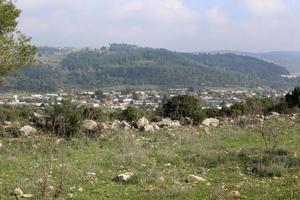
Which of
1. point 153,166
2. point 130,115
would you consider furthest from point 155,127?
point 153,166

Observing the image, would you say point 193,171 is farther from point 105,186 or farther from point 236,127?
point 236,127

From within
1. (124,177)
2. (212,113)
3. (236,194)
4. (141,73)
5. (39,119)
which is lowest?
(141,73)

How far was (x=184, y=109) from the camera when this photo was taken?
848 inches

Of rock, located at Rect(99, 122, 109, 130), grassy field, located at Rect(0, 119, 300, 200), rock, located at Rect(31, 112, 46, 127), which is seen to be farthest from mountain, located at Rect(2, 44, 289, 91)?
grassy field, located at Rect(0, 119, 300, 200)

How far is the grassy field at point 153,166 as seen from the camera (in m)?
9.05

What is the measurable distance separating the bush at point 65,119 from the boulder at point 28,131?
2.02 feet

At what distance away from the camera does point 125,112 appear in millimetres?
22312

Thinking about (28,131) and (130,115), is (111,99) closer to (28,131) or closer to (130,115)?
(130,115)

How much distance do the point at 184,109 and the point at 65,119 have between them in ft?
22.2

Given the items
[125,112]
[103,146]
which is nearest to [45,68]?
[125,112]

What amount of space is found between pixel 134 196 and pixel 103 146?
6080mm

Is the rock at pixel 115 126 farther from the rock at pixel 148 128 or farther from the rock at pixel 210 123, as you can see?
the rock at pixel 210 123

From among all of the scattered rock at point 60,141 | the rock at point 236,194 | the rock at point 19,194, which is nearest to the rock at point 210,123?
the scattered rock at point 60,141

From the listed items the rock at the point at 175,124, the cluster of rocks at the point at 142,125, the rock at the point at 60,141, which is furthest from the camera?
the rock at the point at 175,124
